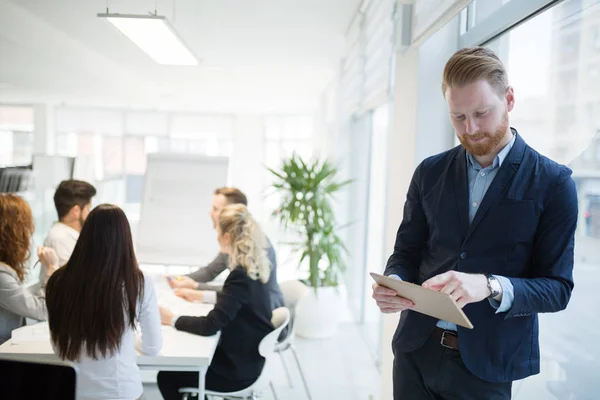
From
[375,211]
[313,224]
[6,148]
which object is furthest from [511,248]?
[6,148]

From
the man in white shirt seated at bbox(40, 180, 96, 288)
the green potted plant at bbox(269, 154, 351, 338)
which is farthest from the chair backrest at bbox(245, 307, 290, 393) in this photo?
the green potted plant at bbox(269, 154, 351, 338)

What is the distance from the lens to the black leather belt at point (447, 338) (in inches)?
54.3

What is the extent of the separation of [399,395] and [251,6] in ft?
13.6

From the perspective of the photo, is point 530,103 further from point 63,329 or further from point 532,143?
point 63,329

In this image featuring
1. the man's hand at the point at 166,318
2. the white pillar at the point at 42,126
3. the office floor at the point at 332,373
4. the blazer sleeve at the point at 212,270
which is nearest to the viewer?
the man's hand at the point at 166,318

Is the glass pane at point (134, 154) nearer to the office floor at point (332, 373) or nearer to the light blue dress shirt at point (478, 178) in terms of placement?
the office floor at point (332, 373)

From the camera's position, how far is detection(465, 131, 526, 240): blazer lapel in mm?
1312

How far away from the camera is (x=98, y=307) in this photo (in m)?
2.01

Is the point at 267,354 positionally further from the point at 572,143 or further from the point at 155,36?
the point at 155,36

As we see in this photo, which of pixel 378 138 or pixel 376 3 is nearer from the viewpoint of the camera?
pixel 376 3

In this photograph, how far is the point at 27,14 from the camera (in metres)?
5.28

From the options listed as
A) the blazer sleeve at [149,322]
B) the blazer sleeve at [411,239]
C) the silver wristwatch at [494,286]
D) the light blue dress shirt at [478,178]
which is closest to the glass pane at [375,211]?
the blazer sleeve at [149,322]

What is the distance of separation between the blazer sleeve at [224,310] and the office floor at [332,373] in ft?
3.36

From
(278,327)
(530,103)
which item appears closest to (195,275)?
(278,327)
